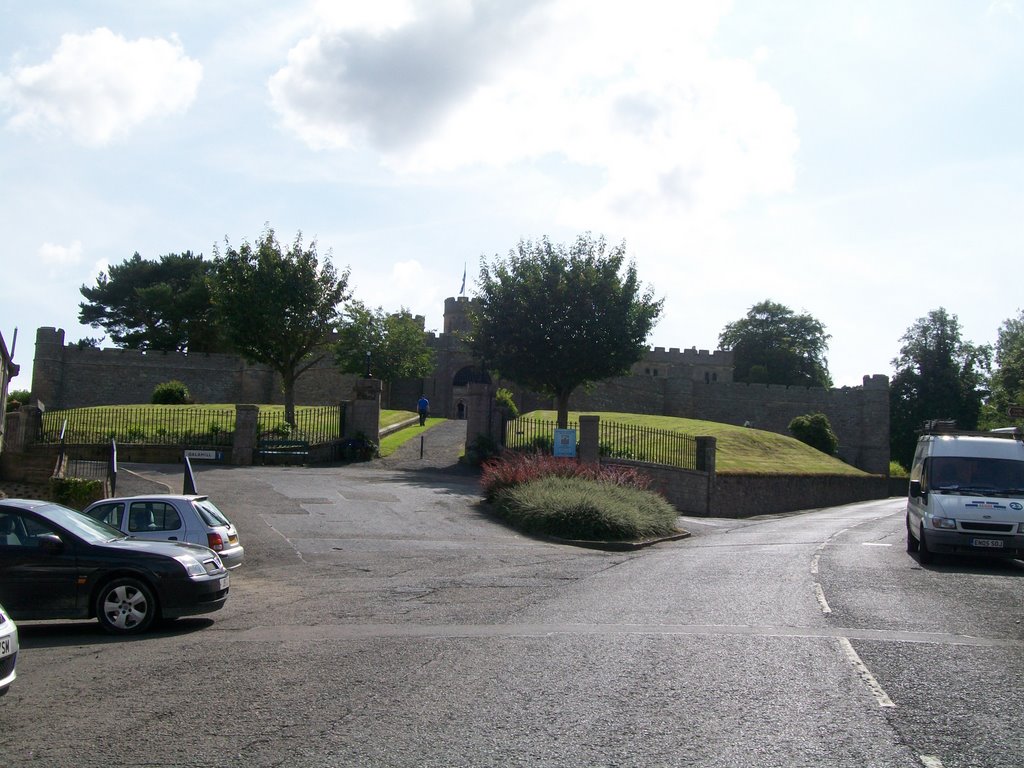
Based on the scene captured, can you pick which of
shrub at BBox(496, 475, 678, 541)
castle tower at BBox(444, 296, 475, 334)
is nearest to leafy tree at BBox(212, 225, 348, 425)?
shrub at BBox(496, 475, 678, 541)

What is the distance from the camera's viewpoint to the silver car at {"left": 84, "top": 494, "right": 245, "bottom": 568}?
44.2 ft

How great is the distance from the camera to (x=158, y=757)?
18.8 feet

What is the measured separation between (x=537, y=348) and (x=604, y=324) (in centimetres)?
266

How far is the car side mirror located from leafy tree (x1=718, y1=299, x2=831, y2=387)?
78335mm

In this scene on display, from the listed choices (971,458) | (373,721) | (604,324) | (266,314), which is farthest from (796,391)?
(373,721)

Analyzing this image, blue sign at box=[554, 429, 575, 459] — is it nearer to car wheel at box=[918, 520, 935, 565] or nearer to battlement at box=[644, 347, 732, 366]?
car wheel at box=[918, 520, 935, 565]

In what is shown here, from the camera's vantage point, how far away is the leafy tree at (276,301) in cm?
3659

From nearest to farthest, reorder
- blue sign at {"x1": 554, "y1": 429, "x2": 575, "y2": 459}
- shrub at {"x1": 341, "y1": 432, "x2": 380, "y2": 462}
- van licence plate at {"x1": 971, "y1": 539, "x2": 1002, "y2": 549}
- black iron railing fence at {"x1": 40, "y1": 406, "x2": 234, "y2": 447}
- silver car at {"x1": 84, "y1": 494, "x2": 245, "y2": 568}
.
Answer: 1. silver car at {"x1": 84, "y1": 494, "x2": 245, "y2": 568}
2. van licence plate at {"x1": 971, "y1": 539, "x2": 1002, "y2": 549}
3. black iron railing fence at {"x1": 40, "y1": 406, "x2": 234, "y2": 447}
4. blue sign at {"x1": 554, "y1": 429, "x2": 575, "y2": 459}
5. shrub at {"x1": 341, "y1": 432, "x2": 380, "y2": 462}

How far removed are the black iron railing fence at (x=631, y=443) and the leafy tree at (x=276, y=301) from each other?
850 centimetres

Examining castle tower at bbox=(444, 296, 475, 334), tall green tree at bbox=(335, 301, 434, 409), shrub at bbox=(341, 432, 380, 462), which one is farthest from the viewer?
castle tower at bbox=(444, 296, 475, 334)

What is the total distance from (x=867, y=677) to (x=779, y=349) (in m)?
81.8

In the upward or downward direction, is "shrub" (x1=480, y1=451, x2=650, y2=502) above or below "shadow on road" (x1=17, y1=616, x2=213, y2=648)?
above

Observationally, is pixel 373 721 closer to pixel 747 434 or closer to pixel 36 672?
pixel 36 672

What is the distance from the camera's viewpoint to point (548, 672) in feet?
25.3
